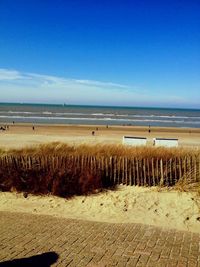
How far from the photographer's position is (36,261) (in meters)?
6.71

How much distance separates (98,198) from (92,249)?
3.87 meters

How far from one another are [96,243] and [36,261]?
1.41 meters

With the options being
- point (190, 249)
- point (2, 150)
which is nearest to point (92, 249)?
point (190, 249)

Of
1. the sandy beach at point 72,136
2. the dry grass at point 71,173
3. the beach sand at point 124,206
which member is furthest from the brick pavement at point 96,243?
the sandy beach at point 72,136

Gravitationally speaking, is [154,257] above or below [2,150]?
below

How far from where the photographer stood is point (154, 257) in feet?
22.8

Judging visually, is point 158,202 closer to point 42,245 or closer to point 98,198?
point 98,198

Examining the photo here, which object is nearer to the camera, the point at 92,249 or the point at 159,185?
the point at 92,249

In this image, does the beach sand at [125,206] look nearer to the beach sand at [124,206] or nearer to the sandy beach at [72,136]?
the beach sand at [124,206]

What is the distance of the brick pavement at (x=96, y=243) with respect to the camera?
6.83 m

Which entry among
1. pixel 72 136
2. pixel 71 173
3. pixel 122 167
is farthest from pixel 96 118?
pixel 71 173

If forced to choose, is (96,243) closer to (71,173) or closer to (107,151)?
(71,173)

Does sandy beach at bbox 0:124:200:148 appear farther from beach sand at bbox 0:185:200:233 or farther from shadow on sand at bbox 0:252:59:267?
shadow on sand at bbox 0:252:59:267

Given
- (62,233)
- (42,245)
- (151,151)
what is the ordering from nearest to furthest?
(42,245) → (62,233) → (151,151)
